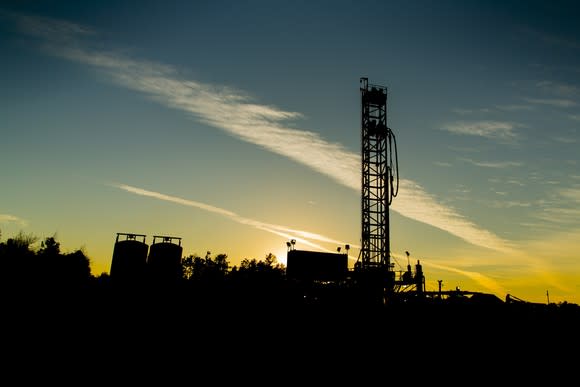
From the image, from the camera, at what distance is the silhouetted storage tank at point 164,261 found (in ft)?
99.8

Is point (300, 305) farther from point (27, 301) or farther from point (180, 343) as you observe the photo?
point (27, 301)

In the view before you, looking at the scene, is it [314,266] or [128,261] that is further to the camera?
[314,266]

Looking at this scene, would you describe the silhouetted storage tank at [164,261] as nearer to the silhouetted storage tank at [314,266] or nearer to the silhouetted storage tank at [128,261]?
the silhouetted storage tank at [128,261]

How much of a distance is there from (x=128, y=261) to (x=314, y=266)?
62.3 feet

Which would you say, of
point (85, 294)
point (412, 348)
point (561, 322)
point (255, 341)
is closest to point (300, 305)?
point (255, 341)

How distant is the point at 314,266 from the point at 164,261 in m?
16.5

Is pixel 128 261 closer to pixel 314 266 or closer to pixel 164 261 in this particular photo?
pixel 164 261

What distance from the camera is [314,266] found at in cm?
4147

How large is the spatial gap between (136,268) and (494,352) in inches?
957

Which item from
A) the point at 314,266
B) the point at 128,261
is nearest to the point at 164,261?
the point at 128,261

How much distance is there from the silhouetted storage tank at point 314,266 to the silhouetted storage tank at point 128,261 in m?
15.8

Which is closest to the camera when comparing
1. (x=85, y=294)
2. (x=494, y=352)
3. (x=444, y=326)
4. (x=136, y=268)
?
(x=494, y=352)

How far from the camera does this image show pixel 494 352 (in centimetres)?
1872

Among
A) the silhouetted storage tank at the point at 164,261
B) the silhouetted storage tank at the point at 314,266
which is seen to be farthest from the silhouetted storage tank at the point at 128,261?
the silhouetted storage tank at the point at 314,266
